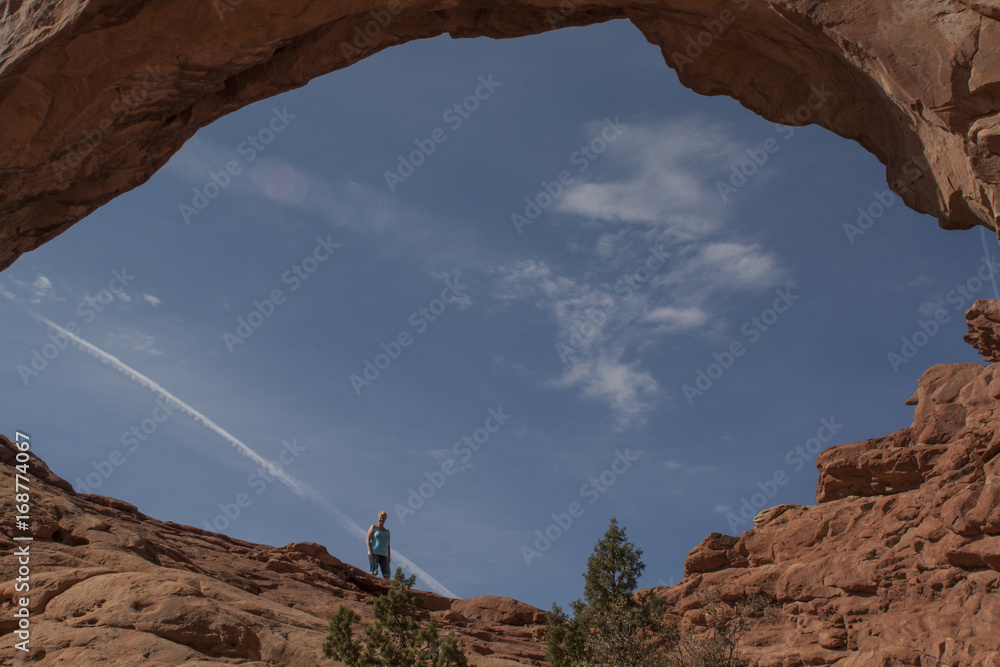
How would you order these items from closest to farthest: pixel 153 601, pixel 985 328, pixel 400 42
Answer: pixel 153 601 < pixel 400 42 < pixel 985 328

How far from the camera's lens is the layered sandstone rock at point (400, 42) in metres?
7.27

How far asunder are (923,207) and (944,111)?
2.92 m

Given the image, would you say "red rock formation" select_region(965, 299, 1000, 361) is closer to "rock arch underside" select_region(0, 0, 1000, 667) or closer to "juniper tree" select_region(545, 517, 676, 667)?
"rock arch underside" select_region(0, 0, 1000, 667)

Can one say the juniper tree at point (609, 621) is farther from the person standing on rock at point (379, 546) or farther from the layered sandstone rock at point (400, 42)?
the layered sandstone rock at point (400, 42)

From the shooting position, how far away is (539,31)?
A: 11945 millimetres

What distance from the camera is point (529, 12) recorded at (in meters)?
11.8

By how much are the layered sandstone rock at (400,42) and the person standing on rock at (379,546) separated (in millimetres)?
13579

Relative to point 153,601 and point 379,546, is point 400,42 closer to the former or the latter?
point 153,601

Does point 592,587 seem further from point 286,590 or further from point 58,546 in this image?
point 58,546

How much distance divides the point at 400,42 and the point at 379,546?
16796 mm

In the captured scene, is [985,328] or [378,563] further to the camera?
[378,563]

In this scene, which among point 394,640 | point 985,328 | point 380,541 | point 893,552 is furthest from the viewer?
point 380,541

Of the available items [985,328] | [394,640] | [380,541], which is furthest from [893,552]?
[380,541]

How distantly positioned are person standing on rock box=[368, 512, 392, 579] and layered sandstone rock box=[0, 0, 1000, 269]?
44.5 ft
